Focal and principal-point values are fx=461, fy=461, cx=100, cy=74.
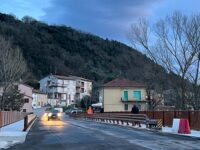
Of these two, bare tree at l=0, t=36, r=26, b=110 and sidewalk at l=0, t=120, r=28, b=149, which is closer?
sidewalk at l=0, t=120, r=28, b=149

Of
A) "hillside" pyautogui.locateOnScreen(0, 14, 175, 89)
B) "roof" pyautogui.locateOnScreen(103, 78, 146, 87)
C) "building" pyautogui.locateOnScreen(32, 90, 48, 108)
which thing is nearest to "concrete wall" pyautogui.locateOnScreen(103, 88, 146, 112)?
"roof" pyautogui.locateOnScreen(103, 78, 146, 87)

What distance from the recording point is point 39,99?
17188 centimetres

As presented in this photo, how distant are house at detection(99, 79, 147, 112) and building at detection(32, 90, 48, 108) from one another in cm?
6582

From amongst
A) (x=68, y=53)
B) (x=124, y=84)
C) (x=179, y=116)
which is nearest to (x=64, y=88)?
(x=68, y=53)

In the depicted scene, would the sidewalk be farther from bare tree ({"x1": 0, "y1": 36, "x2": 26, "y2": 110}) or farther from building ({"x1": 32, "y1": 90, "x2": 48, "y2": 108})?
building ({"x1": 32, "y1": 90, "x2": 48, "y2": 108})

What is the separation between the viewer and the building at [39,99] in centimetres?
16644

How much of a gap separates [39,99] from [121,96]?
74572mm

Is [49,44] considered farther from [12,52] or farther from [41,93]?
[12,52]

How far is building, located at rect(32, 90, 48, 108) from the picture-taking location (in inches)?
6553

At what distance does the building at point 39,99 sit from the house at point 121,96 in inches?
2591

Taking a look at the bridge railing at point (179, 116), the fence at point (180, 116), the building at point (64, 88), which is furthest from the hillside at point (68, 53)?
the bridge railing at point (179, 116)

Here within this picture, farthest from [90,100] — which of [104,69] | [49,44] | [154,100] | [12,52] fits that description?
[12,52]

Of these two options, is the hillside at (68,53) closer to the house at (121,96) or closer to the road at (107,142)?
the house at (121,96)

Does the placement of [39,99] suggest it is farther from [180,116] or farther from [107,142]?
[107,142]
